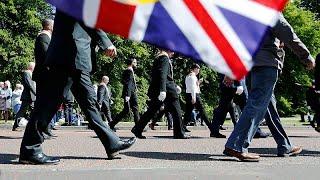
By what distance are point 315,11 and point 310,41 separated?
14.1m

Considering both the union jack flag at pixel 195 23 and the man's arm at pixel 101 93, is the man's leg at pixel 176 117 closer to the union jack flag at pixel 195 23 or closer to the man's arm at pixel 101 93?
the man's arm at pixel 101 93

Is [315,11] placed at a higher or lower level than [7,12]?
higher

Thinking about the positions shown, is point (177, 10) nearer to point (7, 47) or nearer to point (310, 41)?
point (7, 47)

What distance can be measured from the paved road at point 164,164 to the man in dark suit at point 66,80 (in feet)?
0.70

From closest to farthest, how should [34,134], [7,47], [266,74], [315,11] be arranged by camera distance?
[34,134], [266,74], [7,47], [315,11]

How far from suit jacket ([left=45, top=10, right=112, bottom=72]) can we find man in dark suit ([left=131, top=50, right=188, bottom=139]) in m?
4.35

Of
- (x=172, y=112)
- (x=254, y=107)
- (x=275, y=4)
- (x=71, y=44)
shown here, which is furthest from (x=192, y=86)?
(x=275, y=4)

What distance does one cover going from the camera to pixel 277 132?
24.6 feet

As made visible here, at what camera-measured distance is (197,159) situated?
22.3 feet

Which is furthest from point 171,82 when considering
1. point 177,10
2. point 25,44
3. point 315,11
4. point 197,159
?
→ point 315,11

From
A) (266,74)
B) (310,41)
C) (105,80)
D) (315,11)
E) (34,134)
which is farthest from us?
(315,11)

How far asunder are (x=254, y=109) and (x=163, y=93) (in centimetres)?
430

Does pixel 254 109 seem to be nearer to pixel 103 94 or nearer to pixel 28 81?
pixel 28 81

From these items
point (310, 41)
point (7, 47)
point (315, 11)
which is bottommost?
point (7, 47)
